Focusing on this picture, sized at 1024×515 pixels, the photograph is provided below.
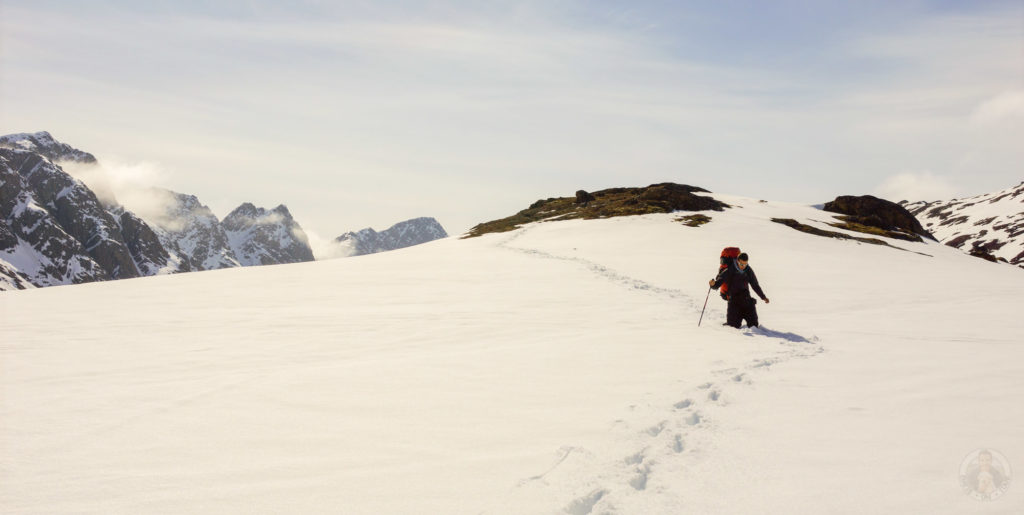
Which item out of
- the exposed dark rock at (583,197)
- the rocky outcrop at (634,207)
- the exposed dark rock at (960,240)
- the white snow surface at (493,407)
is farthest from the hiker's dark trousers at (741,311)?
the exposed dark rock at (960,240)

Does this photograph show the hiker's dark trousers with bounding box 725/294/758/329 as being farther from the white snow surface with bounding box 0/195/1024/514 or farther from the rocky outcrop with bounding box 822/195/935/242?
the rocky outcrop with bounding box 822/195/935/242

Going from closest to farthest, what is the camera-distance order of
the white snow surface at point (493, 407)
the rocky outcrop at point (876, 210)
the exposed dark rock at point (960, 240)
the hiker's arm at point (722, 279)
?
the white snow surface at point (493, 407) < the hiker's arm at point (722, 279) < the rocky outcrop at point (876, 210) < the exposed dark rock at point (960, 240)

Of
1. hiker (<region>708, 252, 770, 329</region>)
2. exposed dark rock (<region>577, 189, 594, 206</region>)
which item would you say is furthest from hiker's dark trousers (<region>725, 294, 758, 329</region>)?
exposed dark rock (<region>577, 189, 594, 206</region>)

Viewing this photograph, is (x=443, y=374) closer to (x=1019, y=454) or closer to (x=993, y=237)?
(x=1019, y=454)

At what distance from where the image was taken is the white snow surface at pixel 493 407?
13.2 feet

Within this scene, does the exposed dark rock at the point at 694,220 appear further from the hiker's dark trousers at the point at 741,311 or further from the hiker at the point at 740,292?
the hiker's dark trousers at the point at 741,311

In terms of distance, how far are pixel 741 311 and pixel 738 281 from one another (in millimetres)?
756

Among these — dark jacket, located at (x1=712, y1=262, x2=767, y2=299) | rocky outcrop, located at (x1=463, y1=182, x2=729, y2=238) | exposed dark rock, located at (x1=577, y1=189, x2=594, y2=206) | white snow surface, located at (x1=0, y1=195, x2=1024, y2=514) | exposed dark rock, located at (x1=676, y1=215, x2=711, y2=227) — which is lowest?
white snow surface, located at (x1=0, y1=195, x2=1024, y2=514)

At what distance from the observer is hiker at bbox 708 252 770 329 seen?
1221cm

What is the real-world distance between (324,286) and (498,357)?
1196 centimetres

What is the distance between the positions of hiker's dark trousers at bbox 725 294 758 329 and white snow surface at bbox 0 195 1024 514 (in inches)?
15.7

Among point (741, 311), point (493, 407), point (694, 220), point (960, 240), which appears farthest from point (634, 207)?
point (960, 240)

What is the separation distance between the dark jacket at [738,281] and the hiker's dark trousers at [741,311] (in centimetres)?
10

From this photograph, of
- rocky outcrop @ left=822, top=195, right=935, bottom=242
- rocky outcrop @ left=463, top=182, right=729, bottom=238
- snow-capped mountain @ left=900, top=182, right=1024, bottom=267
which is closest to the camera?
rocky outcrop @ left=463, top=182, right=729, bottom=238
